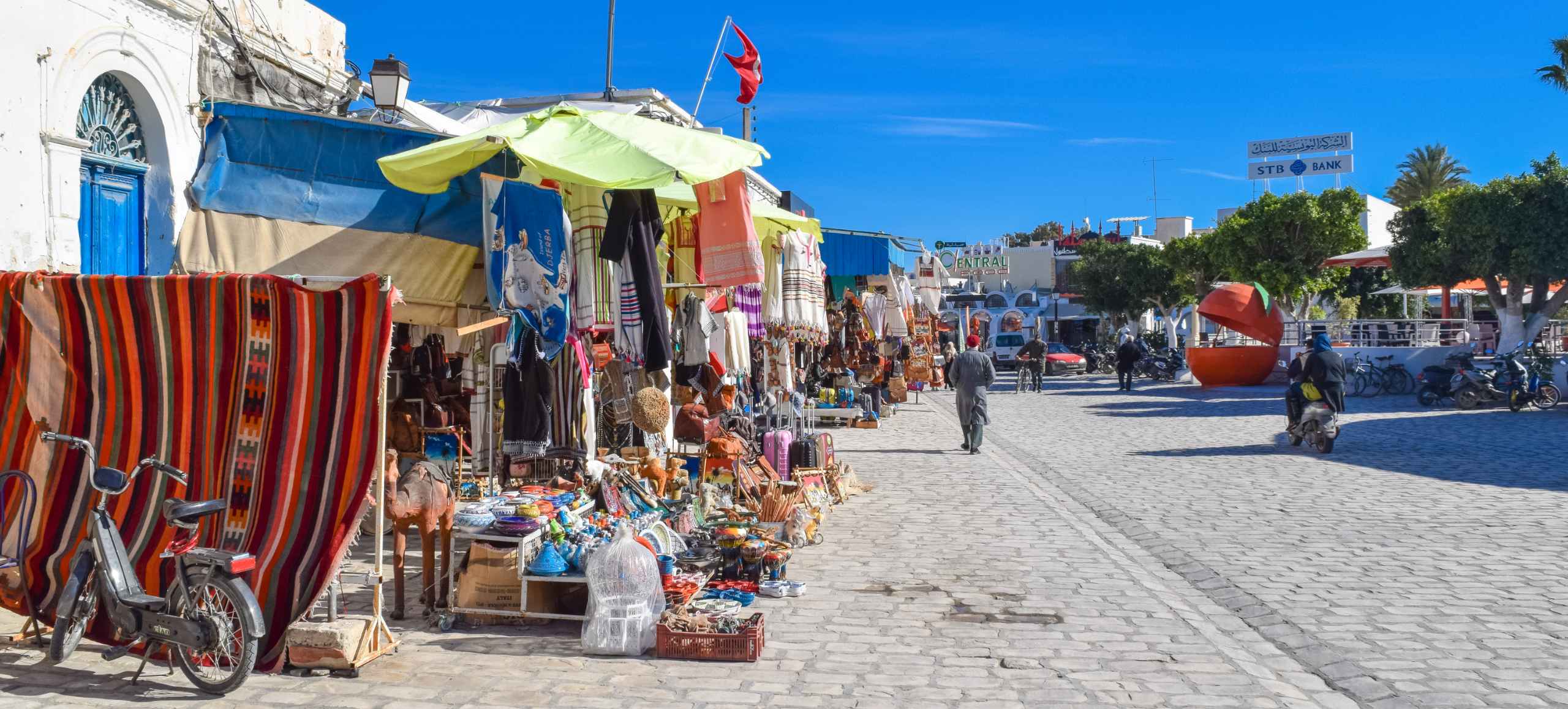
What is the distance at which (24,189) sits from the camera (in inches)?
307

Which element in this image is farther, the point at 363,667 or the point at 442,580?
the point at 442,580

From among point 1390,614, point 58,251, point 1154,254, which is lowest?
point 1390,614

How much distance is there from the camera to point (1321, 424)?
15.1m

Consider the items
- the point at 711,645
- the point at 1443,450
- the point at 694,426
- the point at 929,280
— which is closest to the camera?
the point at 711,645

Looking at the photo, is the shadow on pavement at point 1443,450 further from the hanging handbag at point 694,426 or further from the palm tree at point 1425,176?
the palm tree at point 1425,176

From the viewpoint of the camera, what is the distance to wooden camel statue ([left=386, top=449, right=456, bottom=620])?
20.6 feet

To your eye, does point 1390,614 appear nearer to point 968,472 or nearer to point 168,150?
point 968,472

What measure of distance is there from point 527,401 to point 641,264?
3.76 ft

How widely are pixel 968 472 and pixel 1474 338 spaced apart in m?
24.6

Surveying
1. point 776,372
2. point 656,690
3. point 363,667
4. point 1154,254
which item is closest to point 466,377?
point 363,667

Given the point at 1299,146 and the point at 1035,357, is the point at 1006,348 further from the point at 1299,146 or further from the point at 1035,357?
the point at 1299,146

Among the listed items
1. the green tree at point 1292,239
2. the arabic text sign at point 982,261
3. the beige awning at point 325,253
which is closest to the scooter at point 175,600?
the beige awning at point 325,253

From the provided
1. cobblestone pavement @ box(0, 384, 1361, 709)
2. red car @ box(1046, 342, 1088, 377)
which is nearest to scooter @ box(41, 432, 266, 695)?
cobblestone pavement @ box(0, 384, 1361, 709)

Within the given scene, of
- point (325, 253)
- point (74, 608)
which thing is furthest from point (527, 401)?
point (74, 608)
